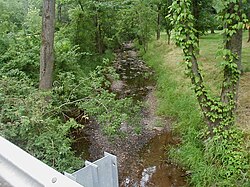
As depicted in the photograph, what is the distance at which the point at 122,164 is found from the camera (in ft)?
22.0

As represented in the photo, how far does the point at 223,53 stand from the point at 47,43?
390 centimetres

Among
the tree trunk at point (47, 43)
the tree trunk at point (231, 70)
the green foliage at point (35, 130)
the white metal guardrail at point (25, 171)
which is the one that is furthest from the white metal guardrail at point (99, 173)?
the tree trunk at point (47, 43)

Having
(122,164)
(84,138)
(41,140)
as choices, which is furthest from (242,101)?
(41,140)

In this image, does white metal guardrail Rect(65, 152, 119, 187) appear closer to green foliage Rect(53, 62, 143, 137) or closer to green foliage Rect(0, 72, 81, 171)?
green foliage Rect(0, 72, 81, 171)

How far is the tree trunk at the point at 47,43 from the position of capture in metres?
6.72

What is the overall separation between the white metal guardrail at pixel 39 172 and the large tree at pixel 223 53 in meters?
4.07

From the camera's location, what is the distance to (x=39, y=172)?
5.47ft

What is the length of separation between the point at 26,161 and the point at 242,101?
6.79 metres

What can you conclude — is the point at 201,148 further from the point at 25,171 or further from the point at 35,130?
the point at 25,171

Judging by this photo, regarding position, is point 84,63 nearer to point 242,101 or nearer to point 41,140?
point 242,101

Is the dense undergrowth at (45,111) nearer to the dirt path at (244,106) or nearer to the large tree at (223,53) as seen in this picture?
the large tree at (223,53)

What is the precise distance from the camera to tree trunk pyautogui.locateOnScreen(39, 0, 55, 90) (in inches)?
265

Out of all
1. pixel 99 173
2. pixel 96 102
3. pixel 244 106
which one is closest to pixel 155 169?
pixel 96 102

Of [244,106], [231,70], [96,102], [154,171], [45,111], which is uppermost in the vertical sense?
[231,70]
